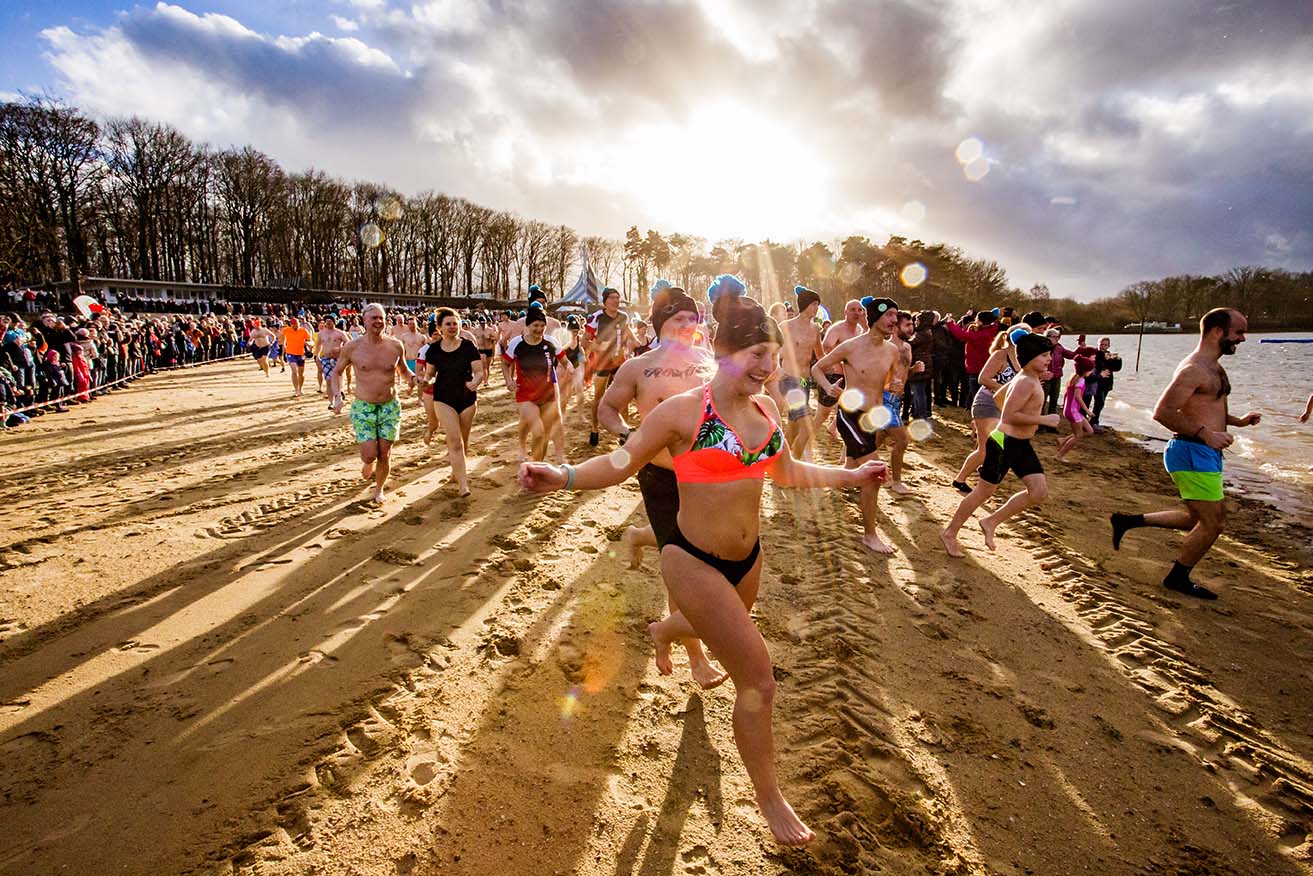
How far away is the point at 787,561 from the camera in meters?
5.33

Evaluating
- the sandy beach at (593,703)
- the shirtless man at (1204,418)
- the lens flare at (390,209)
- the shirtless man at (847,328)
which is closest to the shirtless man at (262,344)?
the sandy beach at (593,703)

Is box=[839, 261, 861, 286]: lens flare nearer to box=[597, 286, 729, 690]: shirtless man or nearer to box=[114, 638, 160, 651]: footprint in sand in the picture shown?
box=[597, 286, 729, 690]: shirtless man

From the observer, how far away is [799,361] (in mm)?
8094

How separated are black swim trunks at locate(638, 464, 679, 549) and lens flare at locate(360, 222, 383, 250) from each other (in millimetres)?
71260

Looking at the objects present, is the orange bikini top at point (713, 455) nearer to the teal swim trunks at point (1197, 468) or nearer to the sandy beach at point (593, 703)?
the sandy beach at point (593, 703)

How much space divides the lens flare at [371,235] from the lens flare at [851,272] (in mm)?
51201

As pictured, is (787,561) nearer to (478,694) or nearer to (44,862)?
(478,694)

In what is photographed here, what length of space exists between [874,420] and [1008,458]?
1.18m

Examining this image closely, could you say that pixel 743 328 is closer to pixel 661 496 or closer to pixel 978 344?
pixel 661 496

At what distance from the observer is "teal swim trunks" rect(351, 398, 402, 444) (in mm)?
6457

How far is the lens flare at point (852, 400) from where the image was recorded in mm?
5500

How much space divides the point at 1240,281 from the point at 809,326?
9285 cm

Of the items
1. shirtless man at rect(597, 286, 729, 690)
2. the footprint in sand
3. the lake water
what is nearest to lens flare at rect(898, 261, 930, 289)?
the lake water

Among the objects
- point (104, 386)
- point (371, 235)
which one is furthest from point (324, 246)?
point (104, 386)
